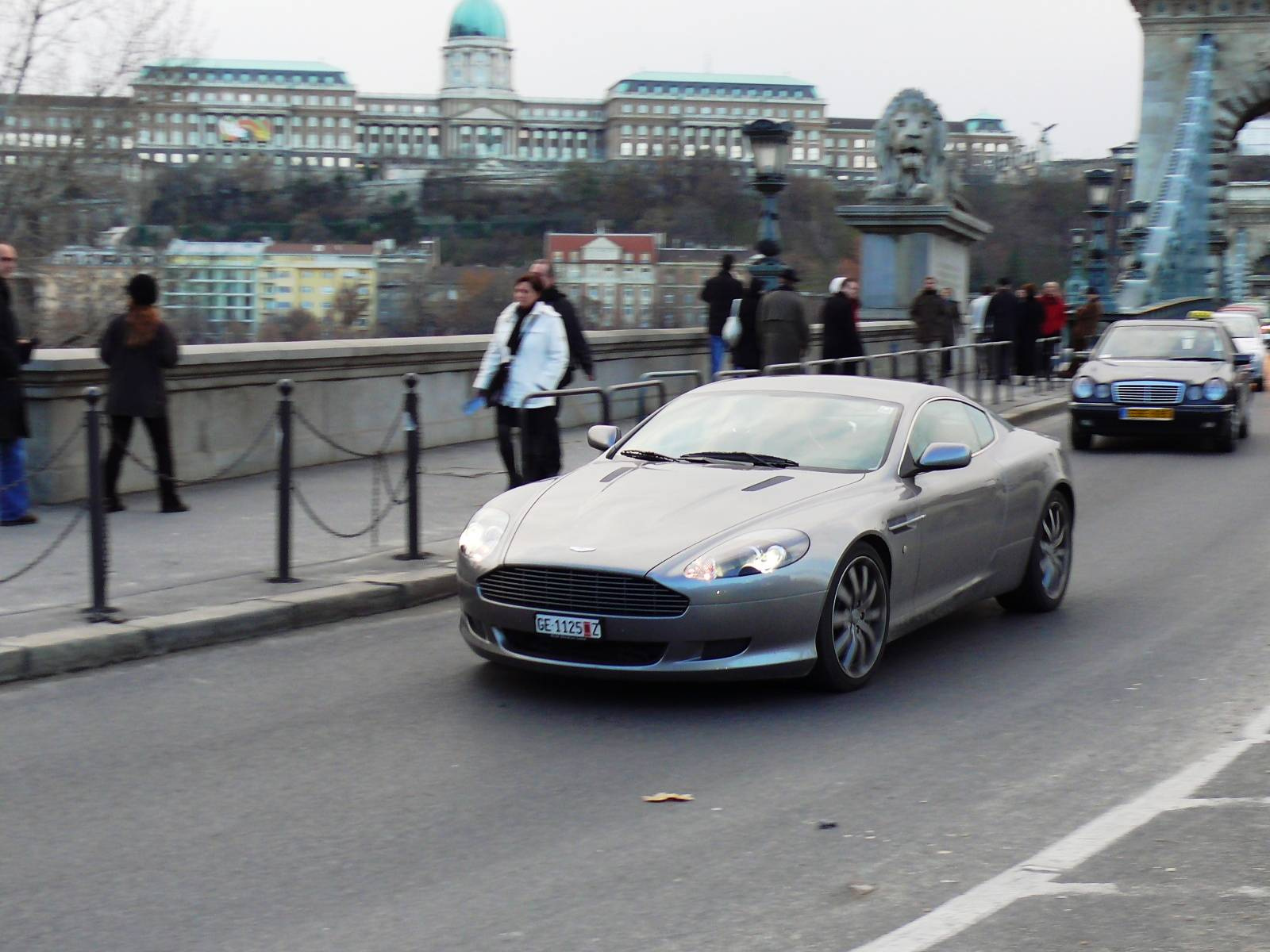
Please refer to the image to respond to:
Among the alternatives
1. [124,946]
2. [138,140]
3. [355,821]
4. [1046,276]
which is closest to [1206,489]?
[355,821]

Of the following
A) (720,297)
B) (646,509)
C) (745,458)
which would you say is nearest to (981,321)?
(720,297)

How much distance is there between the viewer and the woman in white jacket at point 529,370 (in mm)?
11742

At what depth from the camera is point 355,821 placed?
5227 millimetres

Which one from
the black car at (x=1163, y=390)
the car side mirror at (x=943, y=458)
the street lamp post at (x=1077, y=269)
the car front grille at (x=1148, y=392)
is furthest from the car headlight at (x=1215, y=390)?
the street lamp post at (x=1077, y=269)

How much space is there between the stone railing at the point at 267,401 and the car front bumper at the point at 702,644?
4717mm

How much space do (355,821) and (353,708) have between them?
1.58m

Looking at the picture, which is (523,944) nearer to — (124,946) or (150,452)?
(124,946)

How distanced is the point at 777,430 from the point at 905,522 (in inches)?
33.7

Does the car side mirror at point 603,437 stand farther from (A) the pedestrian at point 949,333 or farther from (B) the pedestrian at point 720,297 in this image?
(A) the pedestrian at point 949,333

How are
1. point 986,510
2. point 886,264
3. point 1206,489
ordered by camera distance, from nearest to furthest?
point 986,510 → point 1206,489 → point 886,264

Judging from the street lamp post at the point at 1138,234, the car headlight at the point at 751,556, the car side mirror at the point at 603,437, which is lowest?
the car headlight at the point at 751,556

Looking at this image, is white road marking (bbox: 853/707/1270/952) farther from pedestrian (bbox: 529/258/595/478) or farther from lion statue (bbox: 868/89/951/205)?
lion statue (bbox: 868/89/951/205)

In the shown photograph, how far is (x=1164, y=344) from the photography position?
750 inches

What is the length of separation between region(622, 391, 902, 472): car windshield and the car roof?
6cm
